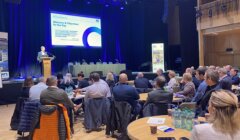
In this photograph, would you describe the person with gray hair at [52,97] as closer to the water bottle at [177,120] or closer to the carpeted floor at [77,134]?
the carpeted floor at [77,134]

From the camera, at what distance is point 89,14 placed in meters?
13.2

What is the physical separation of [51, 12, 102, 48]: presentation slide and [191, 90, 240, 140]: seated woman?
34.5 ft

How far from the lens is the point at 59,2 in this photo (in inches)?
473

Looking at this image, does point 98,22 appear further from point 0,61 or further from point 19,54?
point 0,61

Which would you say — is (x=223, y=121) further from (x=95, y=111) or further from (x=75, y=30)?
(x=75, y=30)

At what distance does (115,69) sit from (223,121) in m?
11.3

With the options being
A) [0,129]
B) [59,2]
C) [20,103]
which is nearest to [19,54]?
[59,2]

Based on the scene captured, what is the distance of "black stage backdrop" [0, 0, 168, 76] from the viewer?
34.9ft

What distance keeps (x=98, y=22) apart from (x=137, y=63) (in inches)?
122

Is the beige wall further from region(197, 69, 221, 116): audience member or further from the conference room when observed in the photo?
region(197, 69, 221, 116): audience member

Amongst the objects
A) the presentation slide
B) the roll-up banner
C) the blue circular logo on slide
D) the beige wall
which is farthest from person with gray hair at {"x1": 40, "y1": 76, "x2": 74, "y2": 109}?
the beige wall

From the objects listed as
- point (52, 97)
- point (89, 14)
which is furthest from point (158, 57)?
point (52, 97)

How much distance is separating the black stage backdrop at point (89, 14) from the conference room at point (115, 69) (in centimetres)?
4

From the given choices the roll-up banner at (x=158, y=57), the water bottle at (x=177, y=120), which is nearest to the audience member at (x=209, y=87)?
the water bottle at (x=177, y=120)
